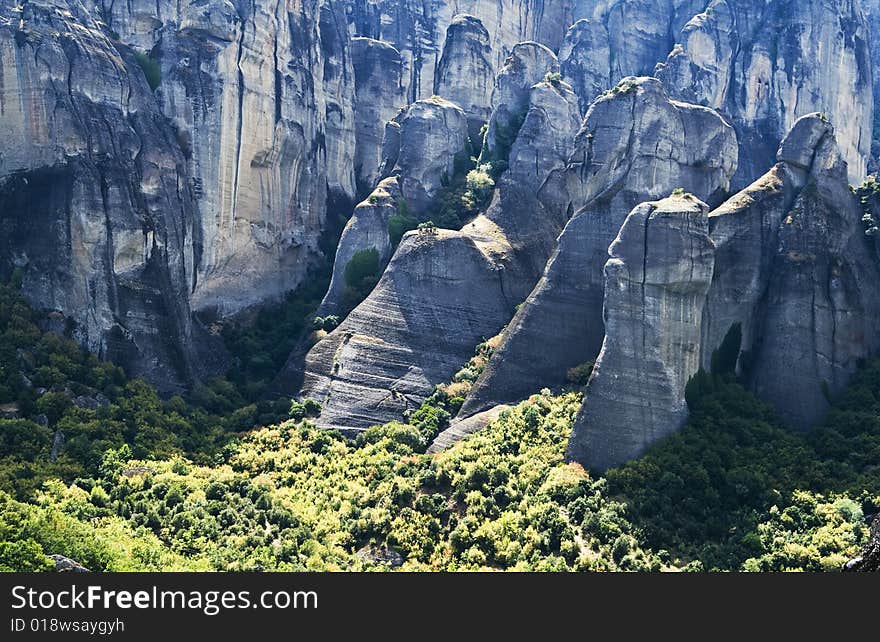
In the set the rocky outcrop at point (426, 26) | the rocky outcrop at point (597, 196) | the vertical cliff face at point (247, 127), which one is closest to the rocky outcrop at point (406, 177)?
the vertical cliff face at point (247, 127)

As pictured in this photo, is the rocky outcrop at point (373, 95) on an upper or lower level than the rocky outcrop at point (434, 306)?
upper

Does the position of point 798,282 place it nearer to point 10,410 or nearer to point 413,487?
point 413,487

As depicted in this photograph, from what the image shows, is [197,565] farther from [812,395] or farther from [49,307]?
[812,395]

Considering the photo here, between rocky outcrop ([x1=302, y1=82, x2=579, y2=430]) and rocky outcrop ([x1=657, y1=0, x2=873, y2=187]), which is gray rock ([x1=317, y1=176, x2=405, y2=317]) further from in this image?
rocky outcrop ([x1=657, y1=0, x2=873, y2=187])

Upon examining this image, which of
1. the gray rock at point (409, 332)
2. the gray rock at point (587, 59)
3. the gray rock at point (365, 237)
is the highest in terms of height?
the gray rock at point (587, 59)

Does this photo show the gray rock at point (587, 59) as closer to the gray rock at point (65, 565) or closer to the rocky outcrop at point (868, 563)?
the rocky outcrop at point (868, 563)

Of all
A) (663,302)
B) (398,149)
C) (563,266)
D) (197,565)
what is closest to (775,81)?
(398,149)
